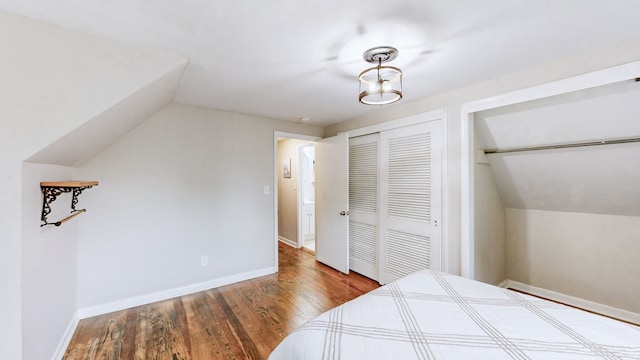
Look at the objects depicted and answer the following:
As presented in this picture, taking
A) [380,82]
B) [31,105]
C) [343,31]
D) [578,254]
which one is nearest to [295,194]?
[380,82]

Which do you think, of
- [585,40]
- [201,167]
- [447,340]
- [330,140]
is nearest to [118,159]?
[201,167]

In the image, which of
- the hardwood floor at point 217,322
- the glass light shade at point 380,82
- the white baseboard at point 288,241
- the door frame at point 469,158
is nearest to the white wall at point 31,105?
the hardwood floor at point 217,322

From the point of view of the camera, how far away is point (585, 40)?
163 cm

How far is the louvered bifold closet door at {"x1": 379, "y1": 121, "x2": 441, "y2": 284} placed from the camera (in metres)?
2.63

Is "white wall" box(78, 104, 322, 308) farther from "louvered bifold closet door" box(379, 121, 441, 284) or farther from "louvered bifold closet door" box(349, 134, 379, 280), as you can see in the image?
"louvered bifold closet door" box(379, 121, 441, 284)

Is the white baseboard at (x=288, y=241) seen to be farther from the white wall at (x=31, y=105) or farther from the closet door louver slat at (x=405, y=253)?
the white wall at (x=31, y=105)

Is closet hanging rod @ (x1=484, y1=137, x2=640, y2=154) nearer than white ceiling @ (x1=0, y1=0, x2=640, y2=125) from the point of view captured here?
No

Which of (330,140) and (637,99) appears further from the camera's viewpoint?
(330,140)

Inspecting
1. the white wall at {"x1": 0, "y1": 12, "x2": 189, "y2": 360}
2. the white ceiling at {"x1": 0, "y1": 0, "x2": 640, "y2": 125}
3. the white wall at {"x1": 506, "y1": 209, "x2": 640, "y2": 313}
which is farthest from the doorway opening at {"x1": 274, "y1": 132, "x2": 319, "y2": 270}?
the white wall at {"x1": 506, "y1": 209, "x2": 640, "y2": 313}

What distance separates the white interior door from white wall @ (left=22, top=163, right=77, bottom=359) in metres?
2.82

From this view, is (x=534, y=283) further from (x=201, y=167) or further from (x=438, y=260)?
(x=201, y=167)

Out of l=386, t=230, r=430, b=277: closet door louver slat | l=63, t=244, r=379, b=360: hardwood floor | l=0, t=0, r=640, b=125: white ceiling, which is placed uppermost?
l=0, t=0, r=640, b=125: white ceiling

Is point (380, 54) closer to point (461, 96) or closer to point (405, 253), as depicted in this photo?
point (461, 96)

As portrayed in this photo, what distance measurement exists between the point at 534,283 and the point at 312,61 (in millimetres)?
3546
